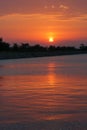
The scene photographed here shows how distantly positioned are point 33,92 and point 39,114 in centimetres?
551

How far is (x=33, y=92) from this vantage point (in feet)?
53.0

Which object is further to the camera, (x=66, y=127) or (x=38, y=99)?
(x=38, y=99)

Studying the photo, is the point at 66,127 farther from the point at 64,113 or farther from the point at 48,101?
the point at 48,101

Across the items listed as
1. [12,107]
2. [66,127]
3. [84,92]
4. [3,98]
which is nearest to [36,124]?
[66,127]

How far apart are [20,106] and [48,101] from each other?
1.36 meters

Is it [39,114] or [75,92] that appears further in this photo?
[75,92]

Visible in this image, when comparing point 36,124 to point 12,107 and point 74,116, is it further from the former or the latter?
point 12,107

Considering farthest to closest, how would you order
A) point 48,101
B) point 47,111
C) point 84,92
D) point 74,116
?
point 84,92
point 48,101
point 47,111
point 74,116

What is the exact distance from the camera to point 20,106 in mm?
12078

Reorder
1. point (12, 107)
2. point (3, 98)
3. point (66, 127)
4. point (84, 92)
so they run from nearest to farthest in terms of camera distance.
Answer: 1. point (66, 127)
2. point (12, 107)
3. point (3, 98)
4. point (84, 92)

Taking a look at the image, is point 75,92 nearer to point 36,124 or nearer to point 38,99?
point 38,99

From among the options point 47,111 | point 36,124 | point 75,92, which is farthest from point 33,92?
point 36,124

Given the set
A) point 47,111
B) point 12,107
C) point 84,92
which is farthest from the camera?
point 84,92

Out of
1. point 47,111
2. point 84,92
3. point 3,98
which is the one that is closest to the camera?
point 47,111
